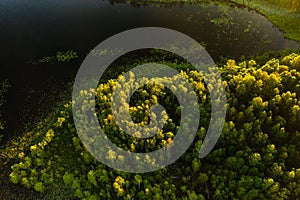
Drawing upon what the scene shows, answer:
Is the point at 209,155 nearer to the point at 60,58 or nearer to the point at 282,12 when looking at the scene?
the point at 60,58

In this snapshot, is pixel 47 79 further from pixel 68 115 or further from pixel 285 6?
pixel 285 6

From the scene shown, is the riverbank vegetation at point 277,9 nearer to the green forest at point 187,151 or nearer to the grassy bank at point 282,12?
the grassy bank at point 282,12

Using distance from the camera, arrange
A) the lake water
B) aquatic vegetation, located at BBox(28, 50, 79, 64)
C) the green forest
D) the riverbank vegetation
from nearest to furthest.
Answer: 1. the green forest
2. the lake water
3. aquatic vegetation, located at BBox(28, 50, 79, 64)
4. the riverbank vegetation

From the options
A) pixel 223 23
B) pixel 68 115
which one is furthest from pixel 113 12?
pixel 68 115

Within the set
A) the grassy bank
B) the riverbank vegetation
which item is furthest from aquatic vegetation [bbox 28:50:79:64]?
the grassy bank

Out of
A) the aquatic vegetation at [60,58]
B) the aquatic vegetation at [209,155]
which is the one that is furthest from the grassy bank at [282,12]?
the aquatic vegetation at [60,58]

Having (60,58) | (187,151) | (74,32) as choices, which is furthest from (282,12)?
(60,58)

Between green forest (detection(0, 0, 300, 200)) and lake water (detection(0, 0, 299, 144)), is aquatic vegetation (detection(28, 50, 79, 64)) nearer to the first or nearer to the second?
lake water (detection(0, 0, 299, 144))
